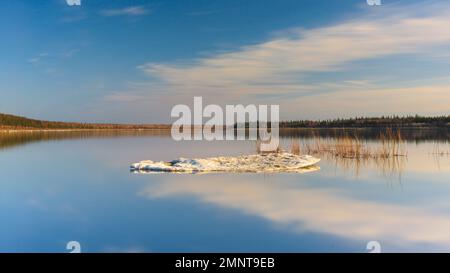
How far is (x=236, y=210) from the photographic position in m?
6.03

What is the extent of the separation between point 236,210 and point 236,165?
4019 mm

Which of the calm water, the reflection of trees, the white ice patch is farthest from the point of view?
the reflection of trees

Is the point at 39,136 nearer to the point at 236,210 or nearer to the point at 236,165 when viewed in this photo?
the point at 236,165

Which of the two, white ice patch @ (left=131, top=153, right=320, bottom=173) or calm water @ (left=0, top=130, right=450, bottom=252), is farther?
white ice patch @ (left=131, top=153, right=320, bottom=173)

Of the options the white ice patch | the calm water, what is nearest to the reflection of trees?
the white ice patch

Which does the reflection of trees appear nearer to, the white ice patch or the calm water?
the white ice patch

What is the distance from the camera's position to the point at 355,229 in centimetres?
508

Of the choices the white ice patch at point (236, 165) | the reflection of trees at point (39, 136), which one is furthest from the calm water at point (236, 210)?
the reflection of trees at point (39, 136)

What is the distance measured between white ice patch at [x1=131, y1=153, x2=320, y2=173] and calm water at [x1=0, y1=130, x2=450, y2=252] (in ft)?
1.86

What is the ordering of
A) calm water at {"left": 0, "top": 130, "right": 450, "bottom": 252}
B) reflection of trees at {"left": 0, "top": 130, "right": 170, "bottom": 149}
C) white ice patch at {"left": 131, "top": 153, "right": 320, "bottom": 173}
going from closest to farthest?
calm water at {"left": 0, "top": 130, "right": 450, "bottom": 252}
white ice patch at {"left": 131, "top": 153, "right": 320, "bottom": 173}
reflection of trees at {"left": 0, "top": 130, "right": 170, "bottom": 149}

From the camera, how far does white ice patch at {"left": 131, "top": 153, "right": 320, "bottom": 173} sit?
956 centimetres

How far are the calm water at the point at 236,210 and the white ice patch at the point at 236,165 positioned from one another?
57cm

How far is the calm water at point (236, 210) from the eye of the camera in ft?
15.3

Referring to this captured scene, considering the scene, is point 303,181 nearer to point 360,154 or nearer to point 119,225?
point 119,225
